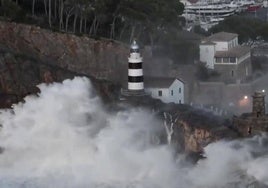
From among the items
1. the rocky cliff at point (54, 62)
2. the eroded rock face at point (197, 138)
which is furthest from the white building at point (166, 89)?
the eroded rock face at point (197, 138)

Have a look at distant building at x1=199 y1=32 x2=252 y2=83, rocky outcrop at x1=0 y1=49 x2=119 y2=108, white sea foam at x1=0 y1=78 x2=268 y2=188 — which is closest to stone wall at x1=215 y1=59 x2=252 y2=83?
distant building at x1=199 y1=32 x2=252 y2=83

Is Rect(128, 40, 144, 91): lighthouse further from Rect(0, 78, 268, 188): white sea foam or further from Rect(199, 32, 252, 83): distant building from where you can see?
Rect(199, 32, 252, 83): distant building

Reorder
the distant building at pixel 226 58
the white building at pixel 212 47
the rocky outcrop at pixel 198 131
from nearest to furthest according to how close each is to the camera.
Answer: the rocky outcrop at pixel 198 131
the distant building at pixel 226 58
the white building at pixel 212 47

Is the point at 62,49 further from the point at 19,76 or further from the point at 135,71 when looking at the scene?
the point at 135,71

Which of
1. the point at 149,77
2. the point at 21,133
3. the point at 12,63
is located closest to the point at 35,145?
the point at 21,133

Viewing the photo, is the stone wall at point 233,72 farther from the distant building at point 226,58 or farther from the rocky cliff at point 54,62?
the rocky cliff at point 54,62

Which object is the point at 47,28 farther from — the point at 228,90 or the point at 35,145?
the point at 228,90
